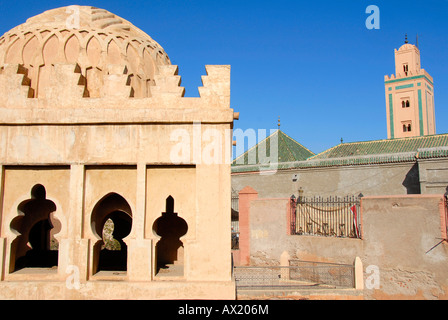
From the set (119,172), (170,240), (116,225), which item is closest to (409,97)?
(116,225)

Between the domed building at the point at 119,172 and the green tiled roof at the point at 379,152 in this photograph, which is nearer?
the domed building at the point at 119,172

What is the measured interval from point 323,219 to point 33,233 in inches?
394

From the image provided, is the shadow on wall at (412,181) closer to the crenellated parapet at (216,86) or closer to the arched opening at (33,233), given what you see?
the crenellated parapet at (216,86)

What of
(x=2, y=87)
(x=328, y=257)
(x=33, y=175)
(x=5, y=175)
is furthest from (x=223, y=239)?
(x=328, y=257)

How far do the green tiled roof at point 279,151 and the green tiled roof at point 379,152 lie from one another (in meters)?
1.99

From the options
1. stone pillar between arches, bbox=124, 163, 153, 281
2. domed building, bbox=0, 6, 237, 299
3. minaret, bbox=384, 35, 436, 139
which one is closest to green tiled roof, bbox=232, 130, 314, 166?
minaret, bbox=384, 35, 436, 139

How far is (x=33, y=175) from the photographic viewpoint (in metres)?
6.02

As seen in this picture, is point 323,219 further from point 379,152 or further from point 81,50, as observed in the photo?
point 379,152

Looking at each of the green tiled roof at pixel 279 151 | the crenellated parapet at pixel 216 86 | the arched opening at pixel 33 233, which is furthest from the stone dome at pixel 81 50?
the green tiled roof at pixel 279 151

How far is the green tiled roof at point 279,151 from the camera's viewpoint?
2869cm

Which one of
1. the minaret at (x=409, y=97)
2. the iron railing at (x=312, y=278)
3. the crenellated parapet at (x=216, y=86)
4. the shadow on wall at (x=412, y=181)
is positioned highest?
the minaret at (x=409, y=97)

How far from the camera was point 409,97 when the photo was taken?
3828 cm
